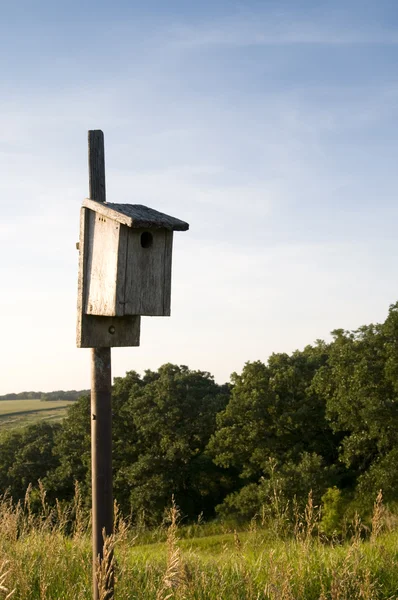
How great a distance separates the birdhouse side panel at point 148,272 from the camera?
464 centimetres

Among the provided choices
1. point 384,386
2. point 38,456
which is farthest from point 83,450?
point 384,386

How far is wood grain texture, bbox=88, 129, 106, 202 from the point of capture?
201 inches

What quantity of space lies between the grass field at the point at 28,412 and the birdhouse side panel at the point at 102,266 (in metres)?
38.5

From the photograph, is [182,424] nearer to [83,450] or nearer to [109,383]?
[83,450]

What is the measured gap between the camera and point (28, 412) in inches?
2000

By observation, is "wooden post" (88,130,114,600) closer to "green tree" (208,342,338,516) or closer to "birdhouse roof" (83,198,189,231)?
"birdhouse roof" (83,198,189,231)

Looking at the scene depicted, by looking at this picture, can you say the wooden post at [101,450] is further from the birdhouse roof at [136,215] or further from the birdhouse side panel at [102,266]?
the birdhouse roof at [136,215]

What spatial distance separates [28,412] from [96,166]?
4902cm

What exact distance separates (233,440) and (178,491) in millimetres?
4405

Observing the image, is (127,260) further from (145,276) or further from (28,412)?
(28,412)

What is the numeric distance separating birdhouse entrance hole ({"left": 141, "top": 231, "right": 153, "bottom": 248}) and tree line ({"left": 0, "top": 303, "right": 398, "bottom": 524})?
16.1 metres

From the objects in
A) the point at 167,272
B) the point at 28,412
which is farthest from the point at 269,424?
the point at 28,412

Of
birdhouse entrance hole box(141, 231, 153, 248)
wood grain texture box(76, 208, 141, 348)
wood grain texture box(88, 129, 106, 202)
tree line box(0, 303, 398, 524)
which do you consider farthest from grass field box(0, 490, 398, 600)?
tree line box(0, 303, 398, 524)

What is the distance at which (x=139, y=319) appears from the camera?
490 centimetres
